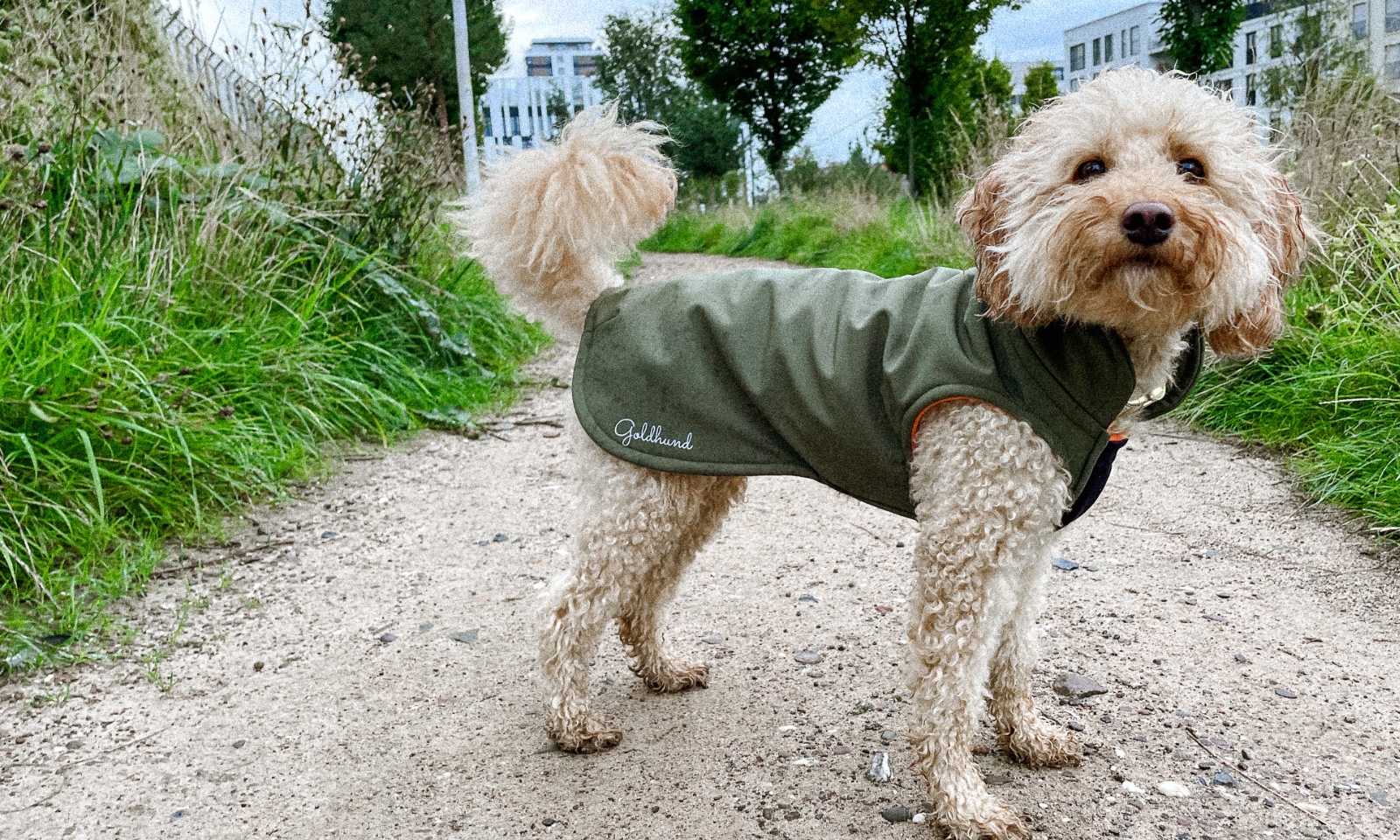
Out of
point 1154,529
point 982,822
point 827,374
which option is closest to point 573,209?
point 827,374

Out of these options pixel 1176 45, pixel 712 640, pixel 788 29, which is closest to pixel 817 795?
pixel 712 640

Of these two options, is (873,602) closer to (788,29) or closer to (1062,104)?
(1062,104)

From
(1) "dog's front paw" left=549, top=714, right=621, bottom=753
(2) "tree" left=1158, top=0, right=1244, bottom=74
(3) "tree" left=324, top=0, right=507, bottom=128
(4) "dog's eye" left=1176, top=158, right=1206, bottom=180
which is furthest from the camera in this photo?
(3) "tree" left=324, top=0, right=507, bottom=128

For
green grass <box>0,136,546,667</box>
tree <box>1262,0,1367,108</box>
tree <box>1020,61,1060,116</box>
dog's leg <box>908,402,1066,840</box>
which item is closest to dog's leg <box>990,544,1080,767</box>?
dog's leg <box>908,402,1066,840</box>

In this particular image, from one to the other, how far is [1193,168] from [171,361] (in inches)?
142

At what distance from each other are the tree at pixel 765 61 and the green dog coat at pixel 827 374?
20.6 metres

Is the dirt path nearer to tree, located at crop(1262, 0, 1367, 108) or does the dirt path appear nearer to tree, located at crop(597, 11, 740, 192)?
tree, located at crop(1262, 0, 1367, 108)

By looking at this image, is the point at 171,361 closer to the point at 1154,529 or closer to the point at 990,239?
the point at 990,239

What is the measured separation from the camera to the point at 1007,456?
6.94ft

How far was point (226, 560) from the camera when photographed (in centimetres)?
370

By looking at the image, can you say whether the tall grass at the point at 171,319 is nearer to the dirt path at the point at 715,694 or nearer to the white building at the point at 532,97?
the dirt path at the point at 715,694

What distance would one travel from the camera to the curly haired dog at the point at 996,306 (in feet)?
6.36

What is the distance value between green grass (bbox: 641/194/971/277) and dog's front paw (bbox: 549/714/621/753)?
4587 millimetres

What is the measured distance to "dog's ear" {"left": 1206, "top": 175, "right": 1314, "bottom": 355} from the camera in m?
2.09
